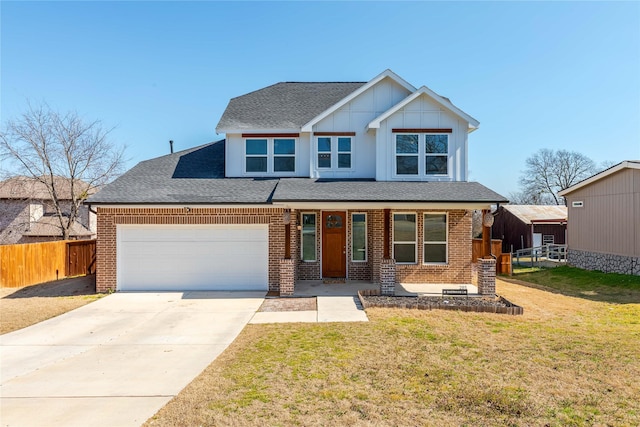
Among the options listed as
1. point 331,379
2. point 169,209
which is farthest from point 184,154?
point 331,379

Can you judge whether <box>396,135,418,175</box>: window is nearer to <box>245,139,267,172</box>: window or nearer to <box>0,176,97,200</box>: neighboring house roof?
<box>245,139,267,172</box>: window

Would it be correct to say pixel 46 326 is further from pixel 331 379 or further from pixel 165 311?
pixel 331 379

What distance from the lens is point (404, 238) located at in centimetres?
1316

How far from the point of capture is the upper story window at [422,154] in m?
13.4

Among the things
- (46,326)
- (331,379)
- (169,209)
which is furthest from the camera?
(169,209)

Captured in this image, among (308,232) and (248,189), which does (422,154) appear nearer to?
(308,232)

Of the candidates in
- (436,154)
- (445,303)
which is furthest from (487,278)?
(436,154)

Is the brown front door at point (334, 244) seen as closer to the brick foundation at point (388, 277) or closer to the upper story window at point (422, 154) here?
the brick foundation at point (388, 277)

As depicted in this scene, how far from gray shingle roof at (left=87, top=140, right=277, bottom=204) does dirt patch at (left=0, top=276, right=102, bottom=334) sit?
10.6 ft

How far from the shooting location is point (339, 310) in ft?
31.7

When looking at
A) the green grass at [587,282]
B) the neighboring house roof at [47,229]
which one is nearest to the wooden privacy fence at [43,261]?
the neighboring house roof at [47,229]

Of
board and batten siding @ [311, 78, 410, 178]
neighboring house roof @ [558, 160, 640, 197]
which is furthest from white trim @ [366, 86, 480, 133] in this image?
neighboring house roof @ [558, 160, 640, 197]

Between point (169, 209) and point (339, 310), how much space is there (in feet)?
22.5

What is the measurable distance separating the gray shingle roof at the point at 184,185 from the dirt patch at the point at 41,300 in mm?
3237
